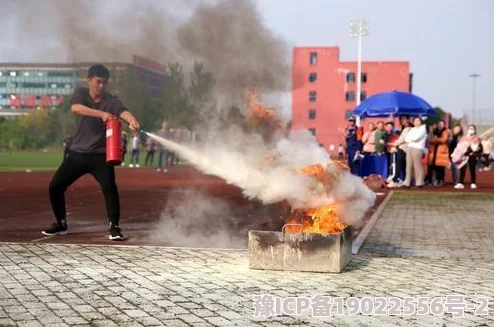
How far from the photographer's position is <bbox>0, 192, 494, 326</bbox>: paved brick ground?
4684mm

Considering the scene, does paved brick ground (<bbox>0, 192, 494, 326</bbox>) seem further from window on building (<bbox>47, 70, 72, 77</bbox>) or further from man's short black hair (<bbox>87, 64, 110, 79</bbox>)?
window on building (<bbox>47, 70, 72, 77</bbox>)

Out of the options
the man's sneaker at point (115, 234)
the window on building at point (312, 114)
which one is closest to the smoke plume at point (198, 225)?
the man's sneaker at point (115, 234)

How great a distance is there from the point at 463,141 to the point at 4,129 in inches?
2450

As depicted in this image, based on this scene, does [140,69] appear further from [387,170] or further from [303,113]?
[387,170]

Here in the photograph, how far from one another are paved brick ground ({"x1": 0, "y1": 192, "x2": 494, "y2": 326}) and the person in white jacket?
1018cm

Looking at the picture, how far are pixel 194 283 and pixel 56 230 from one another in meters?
3.72

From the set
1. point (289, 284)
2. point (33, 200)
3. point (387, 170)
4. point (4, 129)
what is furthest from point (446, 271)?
point (4, 129)

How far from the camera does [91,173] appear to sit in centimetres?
848

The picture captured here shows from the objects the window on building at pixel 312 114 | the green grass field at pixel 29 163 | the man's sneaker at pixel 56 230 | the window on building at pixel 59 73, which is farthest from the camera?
the green grass field at pixel 29 163

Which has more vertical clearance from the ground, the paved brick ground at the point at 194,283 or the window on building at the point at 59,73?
the window on building at the point at 59,73

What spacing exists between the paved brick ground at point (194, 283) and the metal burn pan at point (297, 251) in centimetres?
14

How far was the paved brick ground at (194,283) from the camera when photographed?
4.68 m

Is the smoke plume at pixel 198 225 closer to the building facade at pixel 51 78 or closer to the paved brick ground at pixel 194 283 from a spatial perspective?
the paved brick ground at pixel 194 283

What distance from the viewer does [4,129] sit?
71.9m
